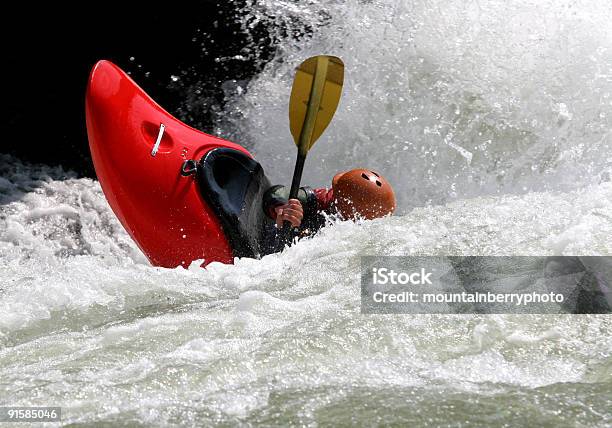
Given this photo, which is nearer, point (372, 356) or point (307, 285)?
point (372, 356)

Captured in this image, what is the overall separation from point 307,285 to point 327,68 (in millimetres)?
1541

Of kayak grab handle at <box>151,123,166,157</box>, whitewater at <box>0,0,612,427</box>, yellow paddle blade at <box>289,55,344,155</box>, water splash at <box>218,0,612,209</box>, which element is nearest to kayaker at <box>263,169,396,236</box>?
whitewater at <box>0,0,612,427</box>

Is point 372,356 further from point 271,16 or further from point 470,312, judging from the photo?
point 271,16

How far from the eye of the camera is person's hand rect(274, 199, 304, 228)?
11.9ft

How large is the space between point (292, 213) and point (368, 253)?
0.63 meters

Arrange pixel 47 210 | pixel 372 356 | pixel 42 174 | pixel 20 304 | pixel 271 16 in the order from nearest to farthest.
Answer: pixel 372 356 < pixel 20 304 < pixel 47 210 < pixel 42 174 < pixel 271 16

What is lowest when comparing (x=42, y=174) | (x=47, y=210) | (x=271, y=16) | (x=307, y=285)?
(x=307, y=285)

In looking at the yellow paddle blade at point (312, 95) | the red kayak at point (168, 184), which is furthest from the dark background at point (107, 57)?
the yellow paddle blade at point (312, 95)

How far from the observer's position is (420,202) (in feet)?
15.7

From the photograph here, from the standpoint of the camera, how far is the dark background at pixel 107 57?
5125 mm

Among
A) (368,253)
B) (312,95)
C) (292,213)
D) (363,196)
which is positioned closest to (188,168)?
(292,213)

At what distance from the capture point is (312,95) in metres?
4.04

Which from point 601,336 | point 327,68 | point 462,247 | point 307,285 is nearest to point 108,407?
point 307,285

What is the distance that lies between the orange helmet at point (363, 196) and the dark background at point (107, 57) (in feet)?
6.47
